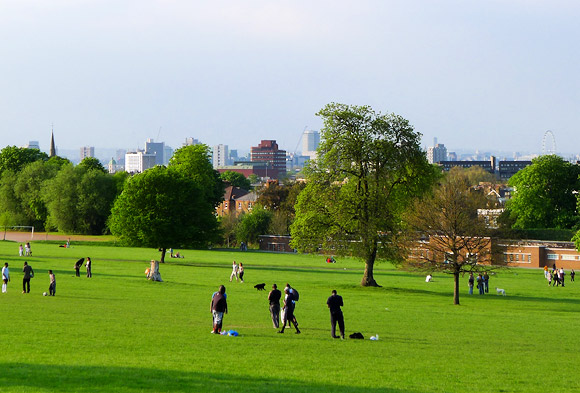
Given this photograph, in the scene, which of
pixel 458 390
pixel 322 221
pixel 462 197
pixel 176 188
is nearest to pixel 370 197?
pixel 322 221

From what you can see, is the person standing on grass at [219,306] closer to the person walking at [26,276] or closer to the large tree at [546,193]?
the person walking at [26,276]

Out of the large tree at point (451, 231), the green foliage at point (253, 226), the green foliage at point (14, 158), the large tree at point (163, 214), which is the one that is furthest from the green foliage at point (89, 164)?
the large tree at point (451, 231)

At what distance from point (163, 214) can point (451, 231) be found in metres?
41.4

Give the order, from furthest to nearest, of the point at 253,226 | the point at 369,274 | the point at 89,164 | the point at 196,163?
the point at 89,164, the point at 253,226, the point at 196,163, the point at 369,274

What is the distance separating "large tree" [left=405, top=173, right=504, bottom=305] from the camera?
2251 inches

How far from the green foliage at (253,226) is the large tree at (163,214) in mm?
42093

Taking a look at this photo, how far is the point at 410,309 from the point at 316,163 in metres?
21.2

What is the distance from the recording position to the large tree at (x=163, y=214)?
89.5 meters

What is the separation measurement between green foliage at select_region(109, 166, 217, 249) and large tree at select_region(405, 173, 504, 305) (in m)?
37.3

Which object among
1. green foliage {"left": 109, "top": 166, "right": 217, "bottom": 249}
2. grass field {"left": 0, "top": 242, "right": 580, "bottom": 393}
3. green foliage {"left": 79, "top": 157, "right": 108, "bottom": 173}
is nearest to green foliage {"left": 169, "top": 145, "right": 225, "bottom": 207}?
green foliage {"left": 79, "top": 157, "right": 108, "bottom": 173}

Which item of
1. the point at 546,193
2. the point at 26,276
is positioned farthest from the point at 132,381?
the point at 546,193

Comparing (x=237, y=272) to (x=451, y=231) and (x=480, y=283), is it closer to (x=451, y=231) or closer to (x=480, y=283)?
(x=451, y=231)

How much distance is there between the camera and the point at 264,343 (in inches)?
1164

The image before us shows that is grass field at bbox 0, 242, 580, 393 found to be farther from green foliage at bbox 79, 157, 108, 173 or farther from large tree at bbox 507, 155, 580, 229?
green foliage at bbox 79, 157, 108, 173
